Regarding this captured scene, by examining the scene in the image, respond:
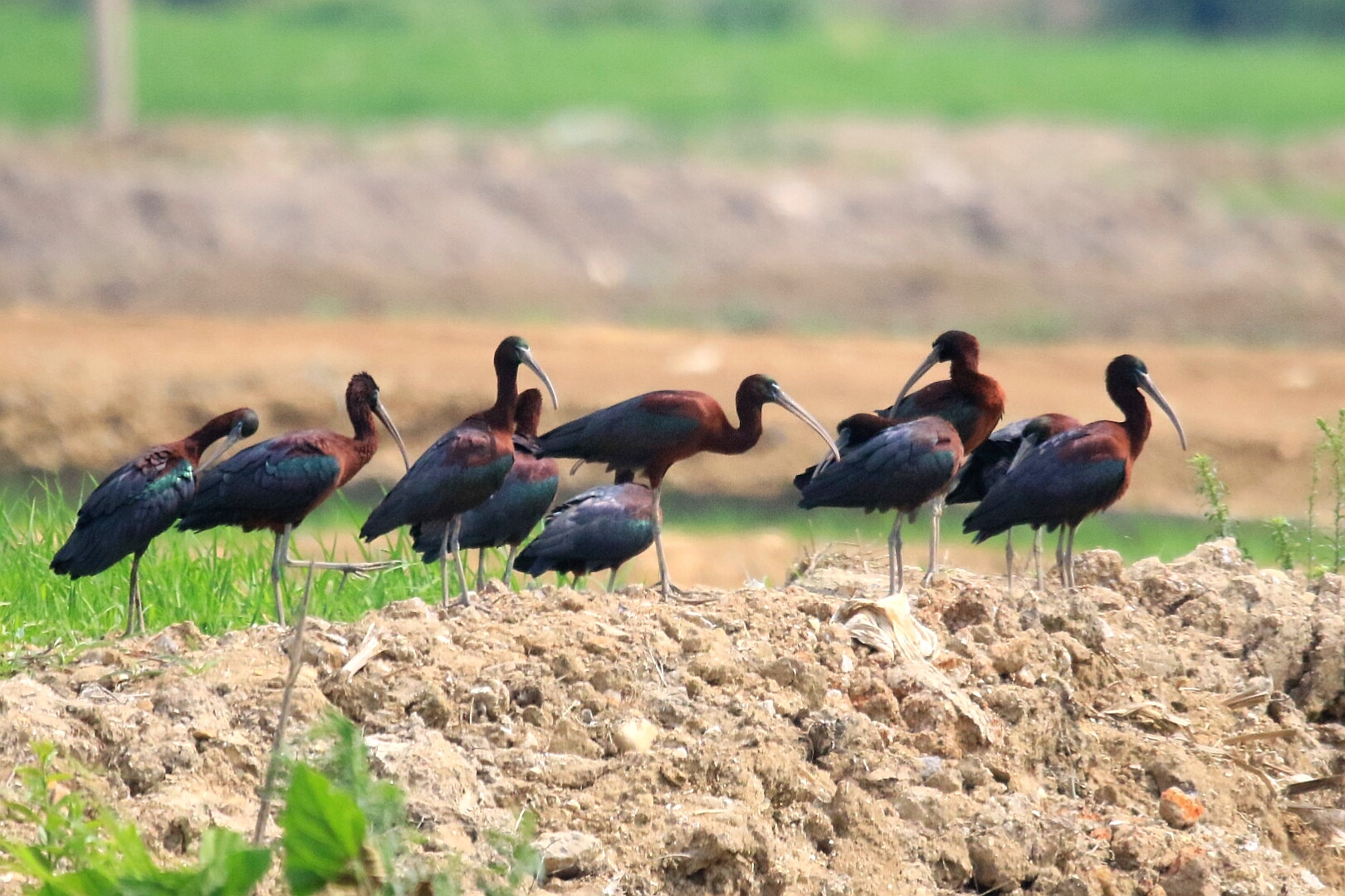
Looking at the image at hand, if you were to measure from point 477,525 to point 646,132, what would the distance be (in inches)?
1094

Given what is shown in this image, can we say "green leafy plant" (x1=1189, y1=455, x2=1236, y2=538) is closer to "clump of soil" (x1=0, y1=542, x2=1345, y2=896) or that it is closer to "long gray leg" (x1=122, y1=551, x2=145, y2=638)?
"clump of soil" (x1=0, y1=542, x2=1345, y2=896)

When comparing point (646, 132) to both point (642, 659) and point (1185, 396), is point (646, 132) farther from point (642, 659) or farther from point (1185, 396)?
point (642, 659)

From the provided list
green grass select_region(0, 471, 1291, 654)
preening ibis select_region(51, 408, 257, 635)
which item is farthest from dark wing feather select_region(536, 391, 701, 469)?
preening ibis select_region(51, 408, 257, 635)

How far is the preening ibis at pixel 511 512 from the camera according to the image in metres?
7.61

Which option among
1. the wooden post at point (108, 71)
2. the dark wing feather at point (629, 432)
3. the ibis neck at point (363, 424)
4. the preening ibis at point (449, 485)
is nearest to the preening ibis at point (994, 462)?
the dark wing feather at point (629, 432)

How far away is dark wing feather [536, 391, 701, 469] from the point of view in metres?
7.61

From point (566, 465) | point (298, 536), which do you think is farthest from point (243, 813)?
point (566, 465)

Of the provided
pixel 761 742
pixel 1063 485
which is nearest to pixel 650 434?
pixel 1063 485

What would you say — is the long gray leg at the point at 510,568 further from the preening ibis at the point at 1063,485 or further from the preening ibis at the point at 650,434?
the preening ibis at the point at 1063,485

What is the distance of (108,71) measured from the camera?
29.7 metres

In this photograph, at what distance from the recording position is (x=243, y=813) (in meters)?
5.40

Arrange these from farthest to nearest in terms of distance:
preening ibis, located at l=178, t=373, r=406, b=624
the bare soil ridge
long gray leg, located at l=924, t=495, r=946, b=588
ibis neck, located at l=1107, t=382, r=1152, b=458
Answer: the bare soil ridge < ibis neck, located at l=1107, t=382, r=1152, b=458 < long gray leg, located at l=924, t=495, r=946, b=588 < preening ibis, located at l=178, t=373, r=406, b=624

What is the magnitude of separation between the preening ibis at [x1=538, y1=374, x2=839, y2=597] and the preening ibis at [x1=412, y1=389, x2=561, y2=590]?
0.28ft

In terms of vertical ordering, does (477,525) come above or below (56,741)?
above
